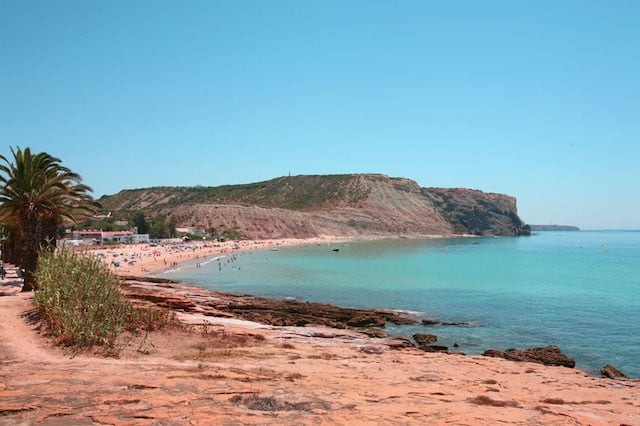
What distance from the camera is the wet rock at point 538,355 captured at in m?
19.1

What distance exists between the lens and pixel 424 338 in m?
22.9

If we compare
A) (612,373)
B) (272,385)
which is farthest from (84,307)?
(612,373)

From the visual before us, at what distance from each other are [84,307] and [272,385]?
723 centimetres

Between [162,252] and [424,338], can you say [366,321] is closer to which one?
[424,338]

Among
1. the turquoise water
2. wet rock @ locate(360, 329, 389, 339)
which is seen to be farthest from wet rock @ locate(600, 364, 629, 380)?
wet rock @ locate(360, 329, 389, 339)

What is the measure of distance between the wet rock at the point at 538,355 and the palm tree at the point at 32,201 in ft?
68.9

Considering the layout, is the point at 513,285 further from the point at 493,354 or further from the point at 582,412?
the point at 582,412

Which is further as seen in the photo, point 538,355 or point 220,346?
point 538,355

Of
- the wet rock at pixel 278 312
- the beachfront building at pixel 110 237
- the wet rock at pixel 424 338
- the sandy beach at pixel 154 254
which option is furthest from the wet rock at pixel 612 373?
the beachfront building at pixel 110 237

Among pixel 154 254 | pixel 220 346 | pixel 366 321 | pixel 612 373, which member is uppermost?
pixel 154 254

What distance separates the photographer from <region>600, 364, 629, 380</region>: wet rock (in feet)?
57.2

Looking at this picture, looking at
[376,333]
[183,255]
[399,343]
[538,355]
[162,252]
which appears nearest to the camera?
[538,355]

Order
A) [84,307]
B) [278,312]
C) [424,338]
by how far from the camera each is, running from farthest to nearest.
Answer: [278,312]
[424,338]
[84,307]

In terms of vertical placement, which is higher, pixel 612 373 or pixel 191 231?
pixel 191 231
